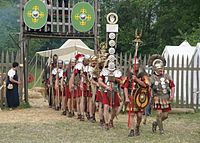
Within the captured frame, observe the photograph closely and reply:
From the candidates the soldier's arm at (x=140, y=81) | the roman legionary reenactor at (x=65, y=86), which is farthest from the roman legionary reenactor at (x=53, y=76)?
the soldier's arm at (x=140, y=81)

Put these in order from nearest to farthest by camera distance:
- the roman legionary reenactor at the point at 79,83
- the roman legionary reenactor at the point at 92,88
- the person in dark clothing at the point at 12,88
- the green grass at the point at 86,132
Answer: the green grass at the point at 86,132, the roman legionary reenactor at the point at 92,88, the roman legionary reenactor at the point at 79,83, the person in dark clothing at the point at 12,88

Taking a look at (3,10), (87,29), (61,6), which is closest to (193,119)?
(87,29)

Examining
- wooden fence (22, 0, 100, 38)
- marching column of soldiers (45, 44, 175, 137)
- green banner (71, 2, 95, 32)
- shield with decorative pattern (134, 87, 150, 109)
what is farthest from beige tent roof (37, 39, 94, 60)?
shield with decorative pattern (134, 87, 150, 109)

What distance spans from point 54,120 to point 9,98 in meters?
3.25

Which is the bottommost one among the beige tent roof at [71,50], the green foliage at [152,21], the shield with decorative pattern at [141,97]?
the shield with decorative pattern at [141,97]

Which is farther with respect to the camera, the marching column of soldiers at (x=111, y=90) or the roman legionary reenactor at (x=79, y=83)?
the roman legionary reenactor at (x=79, y=83)

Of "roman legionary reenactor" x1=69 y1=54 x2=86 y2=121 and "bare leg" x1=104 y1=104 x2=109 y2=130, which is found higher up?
"roman legionary reenactor" x1=69 y1=54 x2=86 y2=121

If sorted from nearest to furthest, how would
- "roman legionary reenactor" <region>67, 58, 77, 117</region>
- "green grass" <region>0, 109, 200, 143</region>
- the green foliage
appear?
"green grass" <region>0, 109, 200, 143</region>, "roman legionary reenactor" <region>67, 58, 77, 117</region>, the green foliage

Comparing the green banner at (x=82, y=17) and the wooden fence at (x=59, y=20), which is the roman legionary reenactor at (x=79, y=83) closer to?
the green banner at (x=82, y=17)

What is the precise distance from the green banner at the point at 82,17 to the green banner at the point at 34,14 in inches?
40.0

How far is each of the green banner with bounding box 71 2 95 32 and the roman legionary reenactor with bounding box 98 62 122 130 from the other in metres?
5.62

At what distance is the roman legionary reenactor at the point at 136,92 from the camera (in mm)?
10586

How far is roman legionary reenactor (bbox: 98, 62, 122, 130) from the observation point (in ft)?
37.6

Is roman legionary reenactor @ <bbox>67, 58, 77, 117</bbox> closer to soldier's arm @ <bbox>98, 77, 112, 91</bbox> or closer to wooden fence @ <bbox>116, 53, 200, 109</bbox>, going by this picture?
wooden fence @ <bbox>116, 53, 200, 109</bbox>
